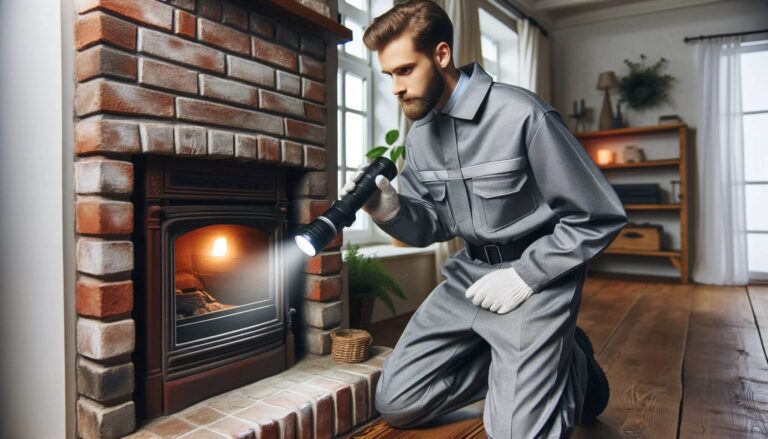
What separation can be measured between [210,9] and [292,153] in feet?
1.44

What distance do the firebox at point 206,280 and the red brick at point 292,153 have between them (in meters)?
0.06

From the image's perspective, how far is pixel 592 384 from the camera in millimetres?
1465

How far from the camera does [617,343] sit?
239cm

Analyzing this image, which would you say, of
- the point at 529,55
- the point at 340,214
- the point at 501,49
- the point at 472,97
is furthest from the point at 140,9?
the point at 501,49

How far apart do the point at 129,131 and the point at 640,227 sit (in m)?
4.38

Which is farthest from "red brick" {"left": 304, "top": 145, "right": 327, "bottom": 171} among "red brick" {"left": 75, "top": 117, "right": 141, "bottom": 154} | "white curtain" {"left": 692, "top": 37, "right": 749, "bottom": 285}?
"white curtain" {"left": 692, "top": 37, "right": 749, "bottom": 285}

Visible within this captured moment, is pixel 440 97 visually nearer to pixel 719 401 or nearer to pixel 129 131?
pixel 129 131

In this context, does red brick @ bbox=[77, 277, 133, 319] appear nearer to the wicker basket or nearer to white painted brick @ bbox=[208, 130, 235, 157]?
white painted brick @ bbox=[208, 130, 235, 157]

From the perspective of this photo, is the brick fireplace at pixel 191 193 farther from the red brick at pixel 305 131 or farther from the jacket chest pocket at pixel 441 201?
the jacket chest pocket at pixel 441 201

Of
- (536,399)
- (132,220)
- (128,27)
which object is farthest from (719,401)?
(128,27)

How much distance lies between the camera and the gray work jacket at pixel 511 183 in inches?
47.1

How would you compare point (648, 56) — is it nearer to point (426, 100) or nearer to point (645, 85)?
point (645, 85)

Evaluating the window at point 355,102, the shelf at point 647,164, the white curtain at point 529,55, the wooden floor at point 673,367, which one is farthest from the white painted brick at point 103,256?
the shelf at point 647,164

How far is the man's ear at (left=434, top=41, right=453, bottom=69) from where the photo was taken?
129cm
